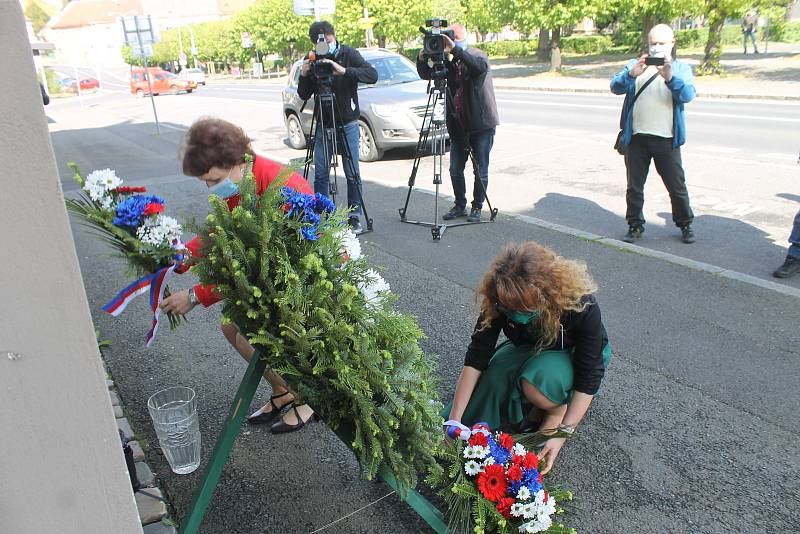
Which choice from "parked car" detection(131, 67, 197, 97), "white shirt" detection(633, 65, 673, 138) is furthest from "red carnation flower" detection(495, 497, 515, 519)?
"parked car" detection(131, 67, 197, 97)

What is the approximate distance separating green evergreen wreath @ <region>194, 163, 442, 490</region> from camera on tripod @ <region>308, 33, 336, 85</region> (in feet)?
14.4

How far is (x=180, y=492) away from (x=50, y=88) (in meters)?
47.6

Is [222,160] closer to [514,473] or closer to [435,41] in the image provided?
[514,473]

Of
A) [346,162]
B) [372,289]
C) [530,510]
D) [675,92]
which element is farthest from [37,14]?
[530,510]

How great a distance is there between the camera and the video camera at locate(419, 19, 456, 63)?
601cm

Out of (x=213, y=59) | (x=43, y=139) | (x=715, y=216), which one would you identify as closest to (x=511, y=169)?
(x=715, y=216)

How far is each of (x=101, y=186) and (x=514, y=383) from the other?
6.38ft

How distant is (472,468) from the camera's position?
101 inches

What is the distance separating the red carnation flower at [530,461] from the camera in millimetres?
2598

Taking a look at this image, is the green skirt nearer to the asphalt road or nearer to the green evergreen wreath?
the asphalt road

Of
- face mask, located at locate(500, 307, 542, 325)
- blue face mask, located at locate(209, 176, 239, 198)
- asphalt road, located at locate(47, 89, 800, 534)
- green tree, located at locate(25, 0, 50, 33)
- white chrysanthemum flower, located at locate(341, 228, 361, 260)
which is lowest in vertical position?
asphalt road, located at locate(47, 89, 800, 534)

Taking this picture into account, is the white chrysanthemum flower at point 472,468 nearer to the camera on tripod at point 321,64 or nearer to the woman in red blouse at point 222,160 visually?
the woman in red blouse at point 222,160

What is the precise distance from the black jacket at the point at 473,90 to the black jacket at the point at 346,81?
56 centimetres

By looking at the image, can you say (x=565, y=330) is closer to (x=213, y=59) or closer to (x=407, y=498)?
(x=407, y=498)
